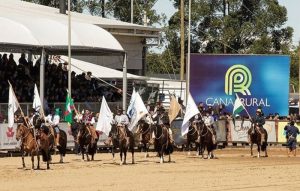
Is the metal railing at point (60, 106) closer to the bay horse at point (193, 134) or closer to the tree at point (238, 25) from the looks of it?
the bay horse at point (193, 134)

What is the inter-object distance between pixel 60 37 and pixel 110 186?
24.9m

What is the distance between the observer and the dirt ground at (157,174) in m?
30.3

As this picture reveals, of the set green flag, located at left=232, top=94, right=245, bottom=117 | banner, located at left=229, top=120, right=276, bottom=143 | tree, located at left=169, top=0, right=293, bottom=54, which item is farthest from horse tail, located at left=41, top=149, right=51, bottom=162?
tree, located at left=169, top=0, right=293, bottom=54

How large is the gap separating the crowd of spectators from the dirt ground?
581 cm

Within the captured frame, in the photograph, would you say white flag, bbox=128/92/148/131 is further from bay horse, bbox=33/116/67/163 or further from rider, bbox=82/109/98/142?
bay horse, bbox=33/116/67/163

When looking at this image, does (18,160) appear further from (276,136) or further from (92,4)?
(92,4)

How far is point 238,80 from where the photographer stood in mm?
62469

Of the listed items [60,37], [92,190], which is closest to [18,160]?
[60,37]

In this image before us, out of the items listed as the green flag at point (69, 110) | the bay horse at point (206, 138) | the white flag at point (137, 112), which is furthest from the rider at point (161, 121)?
the green flag at point (69, 110)

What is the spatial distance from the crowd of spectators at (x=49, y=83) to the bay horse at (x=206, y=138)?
8908mm

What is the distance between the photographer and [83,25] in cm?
5772

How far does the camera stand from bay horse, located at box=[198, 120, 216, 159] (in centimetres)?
4634

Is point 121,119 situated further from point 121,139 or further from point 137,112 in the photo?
point 137,112

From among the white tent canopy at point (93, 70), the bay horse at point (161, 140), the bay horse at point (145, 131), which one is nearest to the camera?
the bay horse at point (161, 140)
